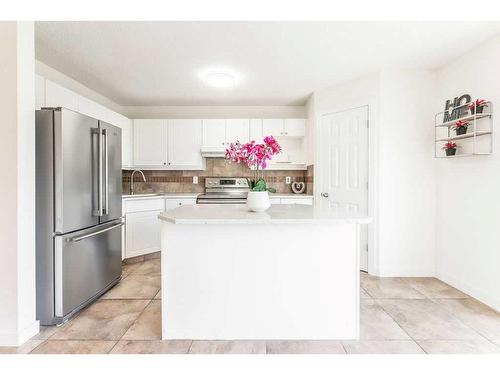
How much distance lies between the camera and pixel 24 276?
6.31 ft

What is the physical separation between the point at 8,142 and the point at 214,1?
1.64 meters

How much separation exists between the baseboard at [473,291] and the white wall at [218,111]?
3085 millimetres

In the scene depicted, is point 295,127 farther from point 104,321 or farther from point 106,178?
point 104,321

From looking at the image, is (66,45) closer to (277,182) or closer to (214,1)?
(214,1)

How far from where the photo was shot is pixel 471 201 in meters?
2.72

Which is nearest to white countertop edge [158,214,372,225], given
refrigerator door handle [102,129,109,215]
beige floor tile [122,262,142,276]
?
refrigerator door handle [102,129,109,215]

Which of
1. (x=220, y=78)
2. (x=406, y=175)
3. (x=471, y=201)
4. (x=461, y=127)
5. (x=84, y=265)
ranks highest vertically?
(x=220, y=78)

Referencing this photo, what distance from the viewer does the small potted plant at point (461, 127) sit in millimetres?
2643

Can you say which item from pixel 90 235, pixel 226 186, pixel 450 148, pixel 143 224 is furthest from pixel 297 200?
pixel 90 235

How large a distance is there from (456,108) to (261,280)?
2499mm

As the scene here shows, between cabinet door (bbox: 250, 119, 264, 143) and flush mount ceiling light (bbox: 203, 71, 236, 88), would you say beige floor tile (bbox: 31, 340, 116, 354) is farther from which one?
cabinet door (bbox: 250, 119, 264, 143)

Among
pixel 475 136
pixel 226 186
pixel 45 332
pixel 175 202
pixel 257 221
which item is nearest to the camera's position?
pixel 257 221

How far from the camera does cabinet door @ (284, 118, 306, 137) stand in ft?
14.6

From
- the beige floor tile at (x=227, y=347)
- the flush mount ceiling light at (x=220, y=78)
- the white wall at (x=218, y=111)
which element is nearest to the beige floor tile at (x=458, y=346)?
the beige floor tile at (x=227, y=347)
